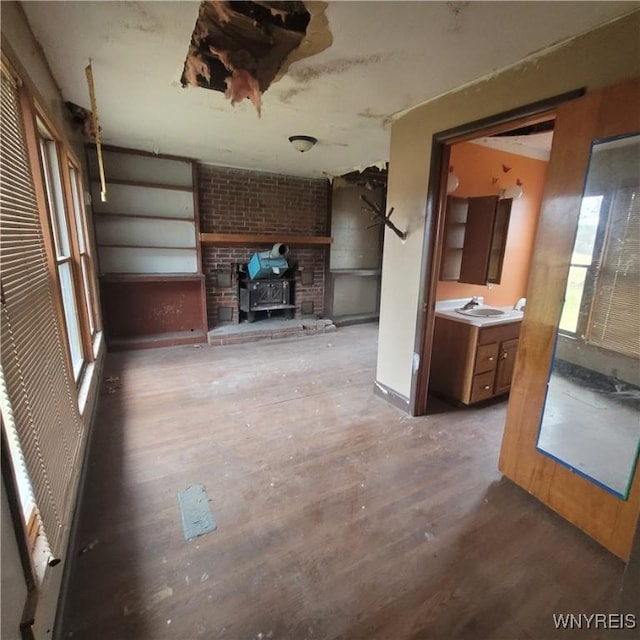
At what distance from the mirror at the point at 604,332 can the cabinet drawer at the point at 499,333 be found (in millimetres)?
989

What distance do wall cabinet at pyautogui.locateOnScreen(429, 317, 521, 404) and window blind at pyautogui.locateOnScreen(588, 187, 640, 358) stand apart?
1.14 m

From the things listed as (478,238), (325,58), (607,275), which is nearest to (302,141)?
(325,58)

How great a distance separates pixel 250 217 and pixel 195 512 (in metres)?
3.94

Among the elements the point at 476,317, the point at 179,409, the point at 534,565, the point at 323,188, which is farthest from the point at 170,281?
the point at 534,565

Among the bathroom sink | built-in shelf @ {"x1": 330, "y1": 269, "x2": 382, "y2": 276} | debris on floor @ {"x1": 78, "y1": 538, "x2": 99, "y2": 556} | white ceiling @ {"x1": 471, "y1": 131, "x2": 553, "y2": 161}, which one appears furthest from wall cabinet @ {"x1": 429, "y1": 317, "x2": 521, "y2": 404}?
built-in shelf @ {"x1": 330, "y1": 269, "x2": 382, "y2": 276}

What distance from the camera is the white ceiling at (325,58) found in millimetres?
1408

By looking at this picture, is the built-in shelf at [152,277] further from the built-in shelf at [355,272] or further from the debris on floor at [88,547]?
the debris on floor at [88,547]

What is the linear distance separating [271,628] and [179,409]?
1852 mm

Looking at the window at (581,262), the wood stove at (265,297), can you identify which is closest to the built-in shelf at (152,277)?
the wood stove at (265,297)

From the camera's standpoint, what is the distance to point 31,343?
1211 millimetres

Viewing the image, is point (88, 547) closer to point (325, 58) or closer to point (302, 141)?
point (325, 58)

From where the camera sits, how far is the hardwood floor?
126cm

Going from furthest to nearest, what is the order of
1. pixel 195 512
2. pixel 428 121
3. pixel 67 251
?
pixel 67 251 → pixel 428 121 → pixel 195 512

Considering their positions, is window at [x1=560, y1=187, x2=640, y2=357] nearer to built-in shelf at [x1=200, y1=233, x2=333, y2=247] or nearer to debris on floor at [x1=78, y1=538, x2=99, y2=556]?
debris on floor at [x1=78, y1=538, x2=99, y2=556]
